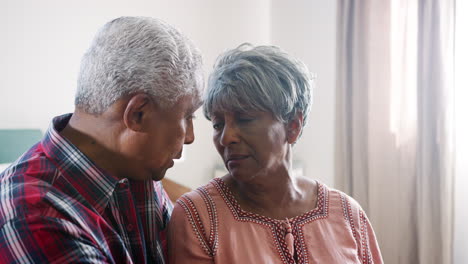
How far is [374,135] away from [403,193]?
0.40m

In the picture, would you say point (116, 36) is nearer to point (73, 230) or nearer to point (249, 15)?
point (73, 230)

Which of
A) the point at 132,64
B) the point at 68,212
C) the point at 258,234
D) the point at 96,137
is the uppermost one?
the point at 132,64

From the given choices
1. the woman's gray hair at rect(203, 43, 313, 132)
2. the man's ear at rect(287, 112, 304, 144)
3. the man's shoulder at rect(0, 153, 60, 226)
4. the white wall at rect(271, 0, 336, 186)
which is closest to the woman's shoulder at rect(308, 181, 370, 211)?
the man's ear at rect(287, 112, 304, 144)

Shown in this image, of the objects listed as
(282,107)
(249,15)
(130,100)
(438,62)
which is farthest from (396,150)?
(130,100)

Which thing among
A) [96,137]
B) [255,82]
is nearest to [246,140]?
[255,82]

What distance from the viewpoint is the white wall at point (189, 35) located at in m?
2.27

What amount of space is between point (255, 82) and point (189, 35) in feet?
6.68

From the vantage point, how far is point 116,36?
3.39ft

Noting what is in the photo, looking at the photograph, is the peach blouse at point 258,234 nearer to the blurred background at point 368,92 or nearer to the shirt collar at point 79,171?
the shirt collar at point 79,171

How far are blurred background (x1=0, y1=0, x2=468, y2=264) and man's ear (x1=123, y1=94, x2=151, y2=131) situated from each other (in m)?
1.43

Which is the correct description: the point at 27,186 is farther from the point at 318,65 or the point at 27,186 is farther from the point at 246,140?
the point at 318,65

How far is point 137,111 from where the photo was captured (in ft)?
3.41

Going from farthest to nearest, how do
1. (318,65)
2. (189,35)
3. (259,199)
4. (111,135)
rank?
(318,65), (189,35), (259,199), (111,135)

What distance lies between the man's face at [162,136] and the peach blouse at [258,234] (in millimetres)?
238
